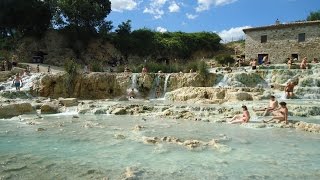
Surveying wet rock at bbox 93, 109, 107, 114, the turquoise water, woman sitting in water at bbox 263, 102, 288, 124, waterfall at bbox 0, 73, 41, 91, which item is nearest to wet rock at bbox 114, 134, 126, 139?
the turquoise water

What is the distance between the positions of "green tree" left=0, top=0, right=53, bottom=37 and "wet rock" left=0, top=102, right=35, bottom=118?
70.9ft

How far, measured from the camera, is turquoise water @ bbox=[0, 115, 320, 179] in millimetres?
6688

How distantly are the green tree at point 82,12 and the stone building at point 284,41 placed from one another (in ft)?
46.8

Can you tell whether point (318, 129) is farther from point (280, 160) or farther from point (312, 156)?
point (280, 160)

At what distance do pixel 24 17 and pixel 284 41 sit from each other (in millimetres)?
23892

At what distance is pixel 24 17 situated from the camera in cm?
3578

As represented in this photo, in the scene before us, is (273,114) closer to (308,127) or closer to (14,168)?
(308,127)

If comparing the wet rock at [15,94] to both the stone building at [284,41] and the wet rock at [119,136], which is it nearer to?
the wet rock at [119,136]

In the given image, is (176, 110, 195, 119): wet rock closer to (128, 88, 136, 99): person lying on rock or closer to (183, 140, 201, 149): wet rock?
(183, 140, 201, 149): wet rock

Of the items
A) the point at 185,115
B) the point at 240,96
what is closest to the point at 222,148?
the point at 185,115

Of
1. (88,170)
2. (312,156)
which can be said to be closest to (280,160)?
(312,156)

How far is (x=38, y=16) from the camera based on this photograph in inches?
1430

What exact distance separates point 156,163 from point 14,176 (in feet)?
8.42

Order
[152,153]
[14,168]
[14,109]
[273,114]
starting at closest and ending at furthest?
[14,168], [152,153], [273,114], [14,109]
